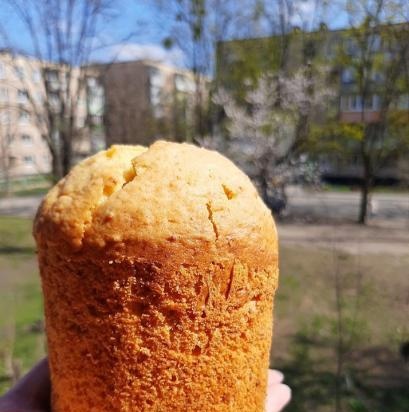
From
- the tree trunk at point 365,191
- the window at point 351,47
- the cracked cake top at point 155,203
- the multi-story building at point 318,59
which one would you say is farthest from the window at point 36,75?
the tree trunk at point 365,191

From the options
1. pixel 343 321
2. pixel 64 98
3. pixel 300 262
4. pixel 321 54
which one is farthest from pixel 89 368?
pixel 321 54

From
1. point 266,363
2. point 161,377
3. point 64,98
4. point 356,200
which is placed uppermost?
point 64,98

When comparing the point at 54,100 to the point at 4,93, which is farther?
the point at 4,93

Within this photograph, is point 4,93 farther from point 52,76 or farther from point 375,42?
point 375,42

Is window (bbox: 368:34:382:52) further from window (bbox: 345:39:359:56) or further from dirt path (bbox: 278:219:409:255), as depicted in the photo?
dirt path (bbox: 278:219:409:255)

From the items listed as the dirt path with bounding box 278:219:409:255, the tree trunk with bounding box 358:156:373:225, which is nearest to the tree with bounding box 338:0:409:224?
the tree trunk with bounding box 358:156:373:225

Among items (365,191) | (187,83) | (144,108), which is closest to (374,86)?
(365,191)

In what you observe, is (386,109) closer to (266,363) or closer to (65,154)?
(65,154)

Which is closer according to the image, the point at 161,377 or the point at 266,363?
the point at 161,377
